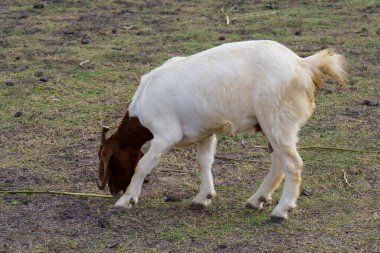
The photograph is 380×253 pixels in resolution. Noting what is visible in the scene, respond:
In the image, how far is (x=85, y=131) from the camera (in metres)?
8.87

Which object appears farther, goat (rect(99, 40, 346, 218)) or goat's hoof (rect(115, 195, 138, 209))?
goat's hoof (rect(115, 195, 138, 209))

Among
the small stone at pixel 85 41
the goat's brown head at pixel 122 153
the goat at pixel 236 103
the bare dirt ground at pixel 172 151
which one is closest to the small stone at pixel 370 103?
the bare dirt ground at pixel 172 151

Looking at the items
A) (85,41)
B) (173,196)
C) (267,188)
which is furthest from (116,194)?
(85,41)

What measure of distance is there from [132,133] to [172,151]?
1.58 m

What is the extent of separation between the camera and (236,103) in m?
6.40

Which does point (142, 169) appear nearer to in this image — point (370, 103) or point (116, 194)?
point (116, 194)

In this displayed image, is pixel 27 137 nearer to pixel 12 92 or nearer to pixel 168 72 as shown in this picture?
pixel 12 92

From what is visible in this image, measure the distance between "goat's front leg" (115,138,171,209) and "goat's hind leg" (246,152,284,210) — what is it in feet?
2.50

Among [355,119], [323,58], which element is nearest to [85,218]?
[323,58]

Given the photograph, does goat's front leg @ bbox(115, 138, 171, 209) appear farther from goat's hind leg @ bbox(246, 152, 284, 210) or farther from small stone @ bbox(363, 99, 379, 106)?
small stone @ bbox(363, 99, 379, 106)

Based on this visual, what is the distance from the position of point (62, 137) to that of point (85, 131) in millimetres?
269

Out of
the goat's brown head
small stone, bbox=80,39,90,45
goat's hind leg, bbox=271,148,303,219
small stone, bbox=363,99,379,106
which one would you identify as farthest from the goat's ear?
small stone, bbox=80,39,90,45

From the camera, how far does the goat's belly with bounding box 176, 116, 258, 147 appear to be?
21.2 ft

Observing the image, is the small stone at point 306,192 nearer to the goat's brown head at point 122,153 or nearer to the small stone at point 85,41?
the goat's brown head at point 122,153
